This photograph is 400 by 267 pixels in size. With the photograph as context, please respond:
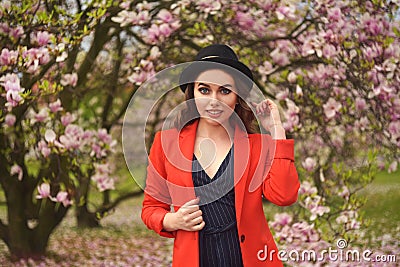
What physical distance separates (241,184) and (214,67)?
342 millimetres

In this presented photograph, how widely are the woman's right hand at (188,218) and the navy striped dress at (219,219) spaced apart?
0.05 m

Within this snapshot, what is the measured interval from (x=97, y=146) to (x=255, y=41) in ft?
3.63

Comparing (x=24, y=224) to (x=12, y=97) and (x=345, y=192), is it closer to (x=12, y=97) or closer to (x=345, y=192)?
(x=12, y=97)

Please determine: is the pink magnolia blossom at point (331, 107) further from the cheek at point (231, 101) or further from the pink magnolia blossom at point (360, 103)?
the cheek at point (231, 101)

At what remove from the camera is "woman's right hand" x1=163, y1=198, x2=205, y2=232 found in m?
1.67

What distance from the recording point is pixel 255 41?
11.7 ft

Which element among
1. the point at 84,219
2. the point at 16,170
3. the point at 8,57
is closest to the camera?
the point at 8,57

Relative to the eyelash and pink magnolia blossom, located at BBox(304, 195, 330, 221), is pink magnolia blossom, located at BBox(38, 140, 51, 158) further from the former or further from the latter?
the eyelash

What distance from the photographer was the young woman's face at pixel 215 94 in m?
1.72

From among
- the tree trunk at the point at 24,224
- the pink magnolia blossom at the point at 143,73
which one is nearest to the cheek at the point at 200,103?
the pink magnolia blossom at the point at 143,73

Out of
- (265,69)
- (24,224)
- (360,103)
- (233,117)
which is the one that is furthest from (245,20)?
(24,224)

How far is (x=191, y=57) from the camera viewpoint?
3.98 meters

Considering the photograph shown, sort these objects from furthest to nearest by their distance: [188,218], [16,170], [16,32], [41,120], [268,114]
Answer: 1. [16,170]
2. [41,120]
3. [16,32]
4. [268,114]
5. [188,218]

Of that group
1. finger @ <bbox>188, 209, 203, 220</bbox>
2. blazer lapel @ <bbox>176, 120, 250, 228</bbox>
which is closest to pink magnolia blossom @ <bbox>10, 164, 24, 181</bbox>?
blazer lapel @ <bbox>176, 120, 250, 228</bbox>
